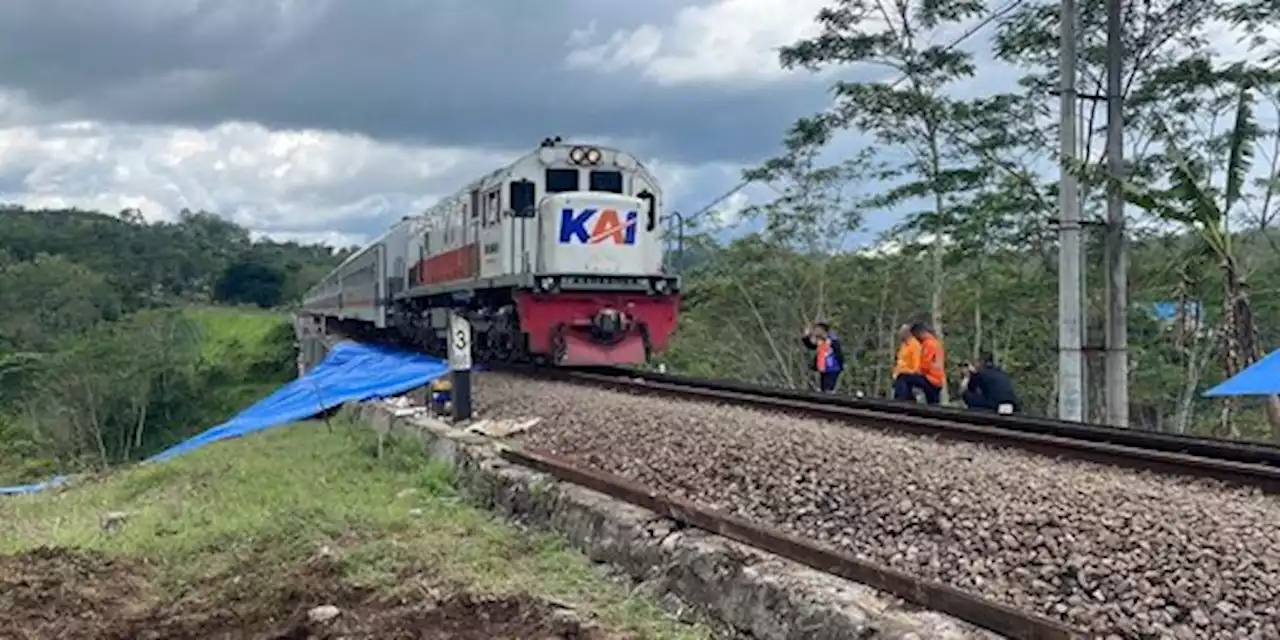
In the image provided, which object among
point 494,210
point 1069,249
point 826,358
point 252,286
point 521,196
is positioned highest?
point 252,286

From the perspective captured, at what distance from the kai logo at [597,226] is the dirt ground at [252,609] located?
9818 millimetres

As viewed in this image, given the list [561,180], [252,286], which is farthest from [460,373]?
[252,286]

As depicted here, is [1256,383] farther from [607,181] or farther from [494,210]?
[494,210]

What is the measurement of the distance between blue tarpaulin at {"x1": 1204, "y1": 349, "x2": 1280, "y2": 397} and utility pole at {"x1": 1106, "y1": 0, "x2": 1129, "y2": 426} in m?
3.63

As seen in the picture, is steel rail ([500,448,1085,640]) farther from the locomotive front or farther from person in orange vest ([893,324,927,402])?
the locomotive front

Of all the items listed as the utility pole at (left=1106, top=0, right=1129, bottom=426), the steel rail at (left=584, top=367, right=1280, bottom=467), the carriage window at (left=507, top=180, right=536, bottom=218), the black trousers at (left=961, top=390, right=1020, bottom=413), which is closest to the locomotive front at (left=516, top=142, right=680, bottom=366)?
the carriage window at (left=507, top=180, right=536, bottom=218)

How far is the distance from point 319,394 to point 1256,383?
34.7ft

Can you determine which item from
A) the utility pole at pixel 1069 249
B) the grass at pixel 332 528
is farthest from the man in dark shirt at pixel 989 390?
the grass at pixel 332 528

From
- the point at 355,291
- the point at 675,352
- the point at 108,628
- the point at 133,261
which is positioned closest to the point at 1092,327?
the point at 675,352

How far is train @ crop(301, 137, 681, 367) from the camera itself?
1566 cm

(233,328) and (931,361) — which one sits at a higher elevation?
(931,361)

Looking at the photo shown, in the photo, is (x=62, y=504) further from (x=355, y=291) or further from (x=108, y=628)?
(x=355, y=291)

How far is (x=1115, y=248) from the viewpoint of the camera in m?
14.8

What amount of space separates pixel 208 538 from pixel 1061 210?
979cm
